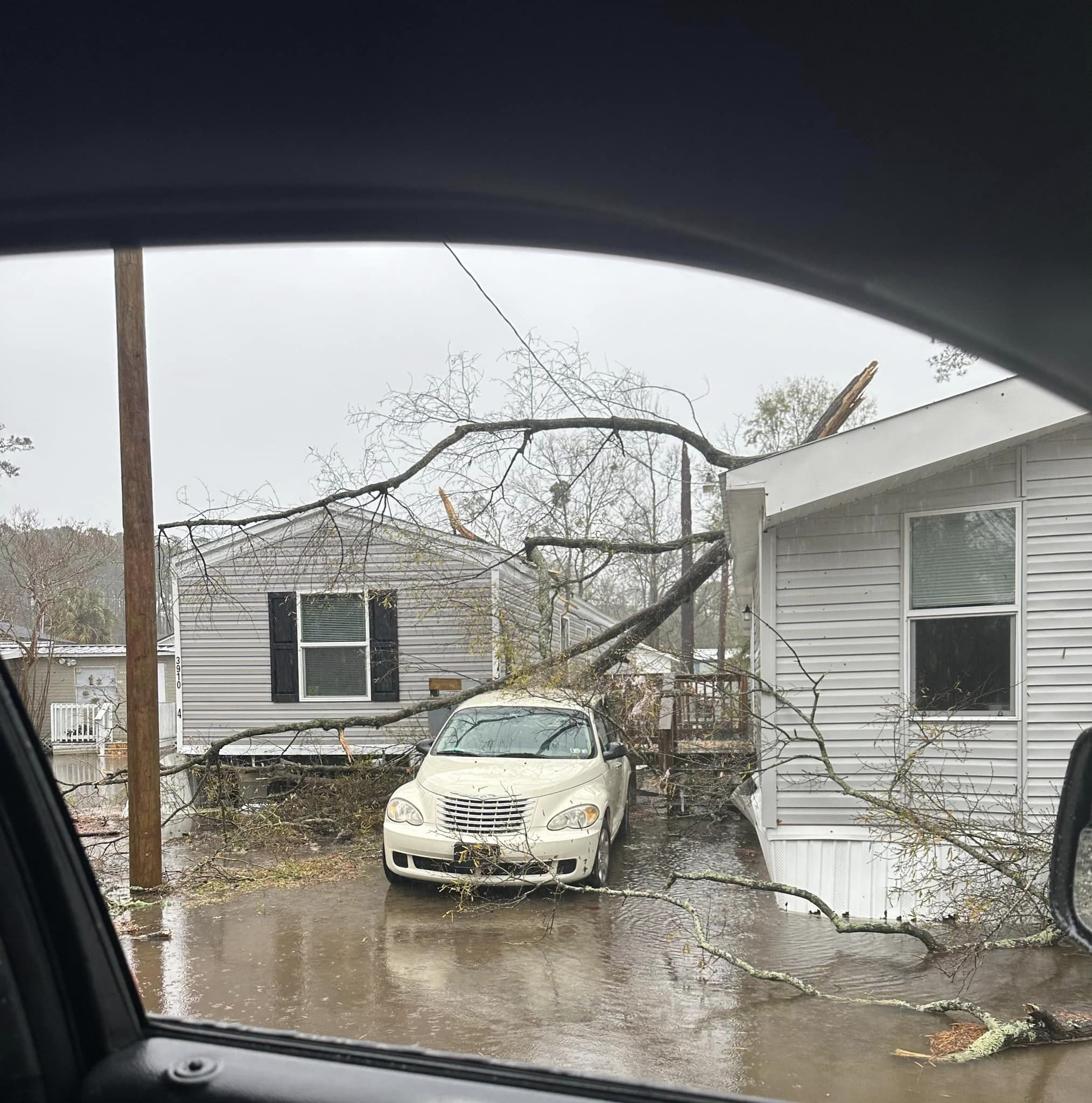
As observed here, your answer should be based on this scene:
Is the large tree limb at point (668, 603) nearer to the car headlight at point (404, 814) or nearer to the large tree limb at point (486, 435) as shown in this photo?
the large tree limb at point (486, 435)

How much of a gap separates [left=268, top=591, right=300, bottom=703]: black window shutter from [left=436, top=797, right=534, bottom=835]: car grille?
200 inches

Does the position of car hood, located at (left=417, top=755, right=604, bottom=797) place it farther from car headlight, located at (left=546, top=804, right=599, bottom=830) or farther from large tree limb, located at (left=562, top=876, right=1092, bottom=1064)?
large tree limb, located at (left=562, top=876, right=1092, bottom=1064)

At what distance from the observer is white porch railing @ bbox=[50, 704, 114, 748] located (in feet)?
34.9

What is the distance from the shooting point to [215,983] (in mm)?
5035

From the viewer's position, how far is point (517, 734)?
7.67 metres

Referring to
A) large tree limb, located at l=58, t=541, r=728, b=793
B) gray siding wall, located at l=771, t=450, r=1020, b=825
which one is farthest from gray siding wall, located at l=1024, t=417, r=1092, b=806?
large tree limb, located at l=58, t=541, r=728, b=793

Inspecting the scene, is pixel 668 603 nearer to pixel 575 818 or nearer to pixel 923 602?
pixel 923 602

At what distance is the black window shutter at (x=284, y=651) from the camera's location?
11.1m

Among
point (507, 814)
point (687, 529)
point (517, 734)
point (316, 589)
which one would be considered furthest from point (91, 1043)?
point (687, 529)

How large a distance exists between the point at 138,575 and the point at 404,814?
2406mm

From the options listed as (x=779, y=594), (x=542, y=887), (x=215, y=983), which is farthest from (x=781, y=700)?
(x=215, y=983)

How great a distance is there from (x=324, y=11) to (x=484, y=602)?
28.8 feet

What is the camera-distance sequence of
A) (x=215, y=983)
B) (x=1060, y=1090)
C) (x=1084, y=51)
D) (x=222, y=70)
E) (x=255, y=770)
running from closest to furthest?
(x=1084, y=51) → (x=222, y=70) → (x=1060, y=1090) → (x=215, y=983) → (x=255, y=770)

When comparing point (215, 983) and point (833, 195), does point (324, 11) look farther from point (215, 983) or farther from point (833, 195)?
point (215, 983)
